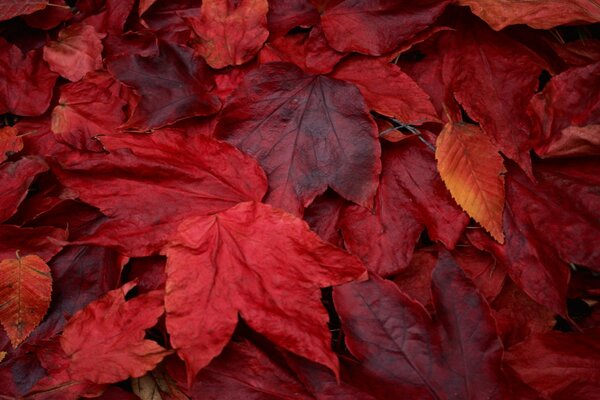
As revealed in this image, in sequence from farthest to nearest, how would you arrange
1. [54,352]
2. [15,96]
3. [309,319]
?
[15,96] → [54,352] → [309,319]

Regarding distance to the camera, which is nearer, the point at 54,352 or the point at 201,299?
the point at 201,299

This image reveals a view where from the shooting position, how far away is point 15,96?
98cm

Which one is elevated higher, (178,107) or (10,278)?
(178,107)

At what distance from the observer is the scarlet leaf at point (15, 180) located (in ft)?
2.85

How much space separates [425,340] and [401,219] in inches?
7.2

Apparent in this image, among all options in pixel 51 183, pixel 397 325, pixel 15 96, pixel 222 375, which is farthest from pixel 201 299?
pixel 15 96

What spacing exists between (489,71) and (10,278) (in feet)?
2.67

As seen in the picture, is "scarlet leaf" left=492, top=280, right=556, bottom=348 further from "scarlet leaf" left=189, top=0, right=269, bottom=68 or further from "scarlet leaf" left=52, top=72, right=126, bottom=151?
"scarlet leaf" left=52, top=72, right=126, bottom=151

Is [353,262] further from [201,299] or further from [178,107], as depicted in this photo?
[178,107]

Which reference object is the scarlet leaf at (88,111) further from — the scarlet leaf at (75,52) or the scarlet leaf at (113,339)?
the scarlet leaf at (113,339)

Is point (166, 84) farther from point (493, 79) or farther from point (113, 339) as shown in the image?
point (493, 79)

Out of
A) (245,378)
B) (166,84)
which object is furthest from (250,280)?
(166,84)

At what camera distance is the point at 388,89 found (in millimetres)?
860

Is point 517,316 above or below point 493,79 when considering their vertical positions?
below
